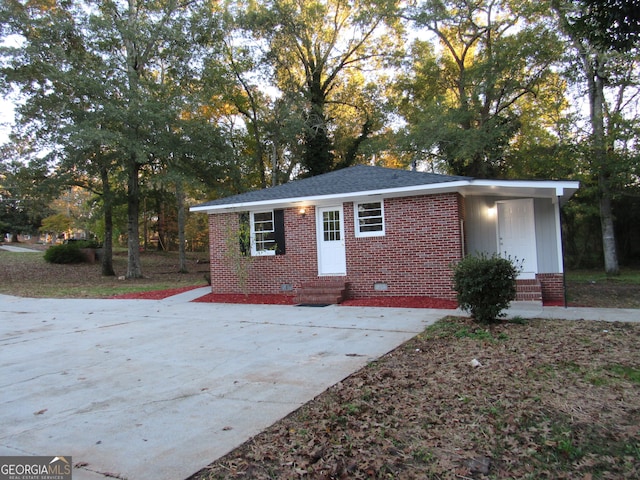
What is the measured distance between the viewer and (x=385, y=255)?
1067 centimetres

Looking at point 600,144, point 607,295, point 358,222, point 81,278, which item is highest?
point 600,144

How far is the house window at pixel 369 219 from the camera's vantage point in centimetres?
1081

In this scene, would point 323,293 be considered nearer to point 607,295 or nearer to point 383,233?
point 383,233

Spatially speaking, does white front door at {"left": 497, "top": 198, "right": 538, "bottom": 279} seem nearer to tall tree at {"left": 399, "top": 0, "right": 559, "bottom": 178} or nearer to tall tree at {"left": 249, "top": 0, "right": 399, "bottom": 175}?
tall tree at {"left": 399, "top": 0, "right": 559, "bottom": 178}

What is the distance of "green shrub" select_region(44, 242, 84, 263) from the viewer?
2350 cm

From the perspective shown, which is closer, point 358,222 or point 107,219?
point 358,222

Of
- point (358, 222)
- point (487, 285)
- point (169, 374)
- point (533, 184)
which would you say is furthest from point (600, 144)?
point (169, 374)

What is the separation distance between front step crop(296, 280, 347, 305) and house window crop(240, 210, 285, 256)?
5.49ft

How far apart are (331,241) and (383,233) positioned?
156 centimetres

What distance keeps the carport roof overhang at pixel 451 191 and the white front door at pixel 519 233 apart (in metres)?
0.31

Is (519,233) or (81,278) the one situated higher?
(519,233)

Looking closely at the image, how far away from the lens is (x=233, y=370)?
4.85 meters

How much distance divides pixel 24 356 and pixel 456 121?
704 inches

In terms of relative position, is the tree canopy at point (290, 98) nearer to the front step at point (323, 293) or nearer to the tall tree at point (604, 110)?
the tall tree at point (604, 110)
